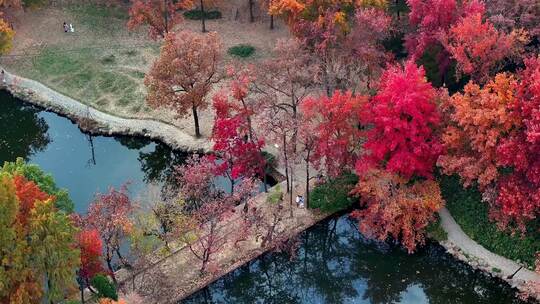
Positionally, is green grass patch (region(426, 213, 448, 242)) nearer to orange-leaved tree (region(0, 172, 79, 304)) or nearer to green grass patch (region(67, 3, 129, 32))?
orange-leaved tree (region(0, 172, 79, 304))

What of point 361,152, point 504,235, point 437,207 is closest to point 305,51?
point 361,152

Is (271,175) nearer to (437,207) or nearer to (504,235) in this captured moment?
(437,207)

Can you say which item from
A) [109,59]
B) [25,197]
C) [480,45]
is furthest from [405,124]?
[109,59]

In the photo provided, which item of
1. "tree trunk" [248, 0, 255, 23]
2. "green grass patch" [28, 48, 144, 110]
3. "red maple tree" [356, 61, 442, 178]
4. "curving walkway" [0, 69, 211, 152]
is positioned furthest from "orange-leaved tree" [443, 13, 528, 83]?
"green grass patch" [28, 48, 144, 110]

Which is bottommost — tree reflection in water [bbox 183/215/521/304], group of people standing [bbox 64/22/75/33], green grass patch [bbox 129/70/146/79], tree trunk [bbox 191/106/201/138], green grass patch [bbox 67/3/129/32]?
tree reflection in water [bbox 183/215/521/304]

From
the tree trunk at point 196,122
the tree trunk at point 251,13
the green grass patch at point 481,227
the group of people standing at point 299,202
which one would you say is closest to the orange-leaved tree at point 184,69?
the tree trunk at point 196,122

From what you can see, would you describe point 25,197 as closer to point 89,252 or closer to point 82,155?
point 89,252
